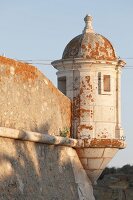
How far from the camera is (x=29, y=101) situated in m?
7.98

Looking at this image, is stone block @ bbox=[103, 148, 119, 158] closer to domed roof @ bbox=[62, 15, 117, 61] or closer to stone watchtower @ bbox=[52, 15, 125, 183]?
stone watchtower @ bbox=[52, 15, 125, 183]

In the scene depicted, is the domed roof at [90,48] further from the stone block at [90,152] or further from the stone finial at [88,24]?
the stone block at [90,152]

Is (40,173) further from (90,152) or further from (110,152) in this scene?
(110,152)

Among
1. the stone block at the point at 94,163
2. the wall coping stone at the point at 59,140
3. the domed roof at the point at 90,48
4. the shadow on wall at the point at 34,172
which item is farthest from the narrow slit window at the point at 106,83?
the shadow on wall at the point at 34,172

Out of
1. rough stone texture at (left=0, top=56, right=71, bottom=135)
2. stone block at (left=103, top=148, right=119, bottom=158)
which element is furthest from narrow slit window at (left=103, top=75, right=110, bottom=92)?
stone block at (left=103, top=148, right=119, bottom=158)

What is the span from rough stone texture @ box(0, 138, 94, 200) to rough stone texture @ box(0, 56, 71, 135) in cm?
27

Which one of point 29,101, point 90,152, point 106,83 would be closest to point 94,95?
point 106,83

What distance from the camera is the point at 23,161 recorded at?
7457mm

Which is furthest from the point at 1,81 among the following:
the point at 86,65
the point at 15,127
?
the point at 86,65

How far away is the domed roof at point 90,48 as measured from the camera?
30.8 feet

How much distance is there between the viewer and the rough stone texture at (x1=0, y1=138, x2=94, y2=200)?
23.0 feet

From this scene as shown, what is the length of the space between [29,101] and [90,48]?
1.87 m

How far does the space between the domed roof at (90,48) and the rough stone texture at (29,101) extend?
2.42 ft

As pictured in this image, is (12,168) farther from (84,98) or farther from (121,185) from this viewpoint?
(121,185)
